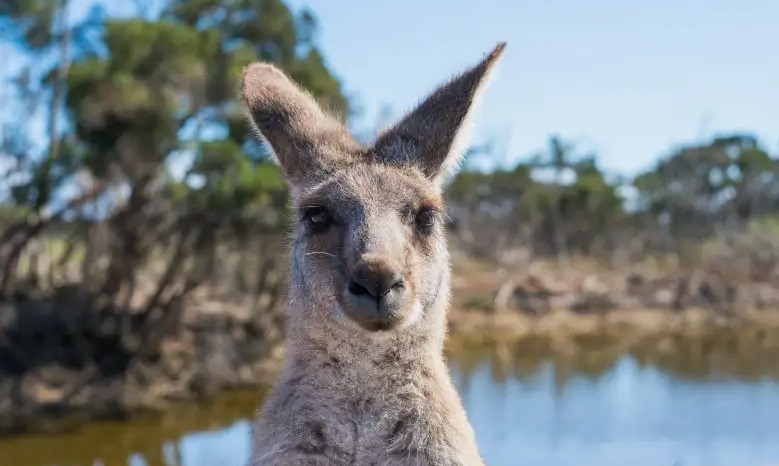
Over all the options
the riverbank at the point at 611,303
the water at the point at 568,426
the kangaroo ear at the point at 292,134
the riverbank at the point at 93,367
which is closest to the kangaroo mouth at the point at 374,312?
the kangaroo ear at the point at 292,134

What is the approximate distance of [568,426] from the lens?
14.2 meters

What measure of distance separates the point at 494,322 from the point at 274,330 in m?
9.82

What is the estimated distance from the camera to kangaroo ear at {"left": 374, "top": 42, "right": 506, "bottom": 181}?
8.29 ft

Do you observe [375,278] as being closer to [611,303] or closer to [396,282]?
[396,282]

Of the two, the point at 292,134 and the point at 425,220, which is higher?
the point at 292,134

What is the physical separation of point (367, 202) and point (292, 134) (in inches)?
15.6

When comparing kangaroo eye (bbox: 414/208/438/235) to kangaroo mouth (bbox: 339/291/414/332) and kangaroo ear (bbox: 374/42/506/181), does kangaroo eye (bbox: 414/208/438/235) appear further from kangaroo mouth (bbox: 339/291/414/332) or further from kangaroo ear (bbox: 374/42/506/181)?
kangaroo mouth (bbox: 339/291/414/332)

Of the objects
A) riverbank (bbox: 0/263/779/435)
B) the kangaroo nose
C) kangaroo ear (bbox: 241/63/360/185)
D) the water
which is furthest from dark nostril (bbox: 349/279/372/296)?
riverbank (bbox: 0/263/779/435)

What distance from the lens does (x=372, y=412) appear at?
2197 mm

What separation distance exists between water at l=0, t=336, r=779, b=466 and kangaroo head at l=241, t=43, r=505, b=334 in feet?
27.6

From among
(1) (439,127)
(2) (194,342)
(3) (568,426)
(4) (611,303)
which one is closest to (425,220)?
(1) (439,127)

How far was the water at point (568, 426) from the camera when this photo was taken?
12.6 m

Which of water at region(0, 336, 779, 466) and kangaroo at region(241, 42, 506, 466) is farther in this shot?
water at region(0, 336, 779, 466)

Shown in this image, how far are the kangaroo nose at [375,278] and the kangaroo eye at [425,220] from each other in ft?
1.26
